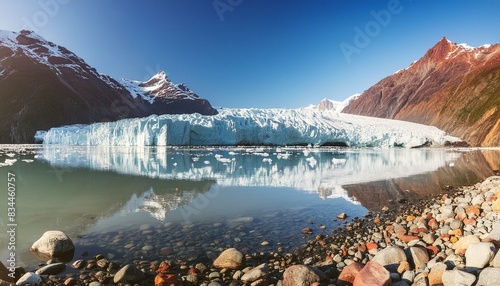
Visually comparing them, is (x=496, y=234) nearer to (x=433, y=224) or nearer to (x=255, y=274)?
(x=433, y=224)

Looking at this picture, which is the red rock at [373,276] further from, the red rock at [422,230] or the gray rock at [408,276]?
the red rock at [422,230]

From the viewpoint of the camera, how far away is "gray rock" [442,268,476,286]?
320cm

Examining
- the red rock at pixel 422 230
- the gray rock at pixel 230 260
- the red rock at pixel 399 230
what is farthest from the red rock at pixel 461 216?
the gray rock at pixel 230 260

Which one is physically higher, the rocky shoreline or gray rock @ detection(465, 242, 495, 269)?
gray rock @ detection(465, 242, 495, 269)

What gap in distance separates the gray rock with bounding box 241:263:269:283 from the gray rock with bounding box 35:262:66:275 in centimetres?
249

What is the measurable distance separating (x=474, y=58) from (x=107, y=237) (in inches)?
4522

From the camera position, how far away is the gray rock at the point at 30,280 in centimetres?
380

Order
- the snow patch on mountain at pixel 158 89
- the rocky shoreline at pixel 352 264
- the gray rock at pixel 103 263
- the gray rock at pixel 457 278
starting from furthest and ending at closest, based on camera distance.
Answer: the snow patch on mountain at pixel 158 89 < the gray rock at pixel 103 263 < the rocky shoreline at pixel 352 264 < the gray rock at pixel 457 278

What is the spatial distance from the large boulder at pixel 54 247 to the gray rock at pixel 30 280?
0.80m

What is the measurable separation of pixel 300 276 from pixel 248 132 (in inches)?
1571

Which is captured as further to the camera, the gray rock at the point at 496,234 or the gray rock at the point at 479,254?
the gray rock at the point at 496,234

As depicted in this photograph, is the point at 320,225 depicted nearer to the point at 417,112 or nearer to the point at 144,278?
the point at 144,278

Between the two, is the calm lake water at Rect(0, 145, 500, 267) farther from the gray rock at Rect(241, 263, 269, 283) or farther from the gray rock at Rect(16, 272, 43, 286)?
the gray rock at Rect(241, 263, 269, 283)

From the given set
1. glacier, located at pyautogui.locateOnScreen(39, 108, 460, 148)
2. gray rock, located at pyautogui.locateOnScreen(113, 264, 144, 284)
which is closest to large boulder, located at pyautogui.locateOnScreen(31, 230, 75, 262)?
gray rock, located at pyautogui.locateOnScreen(113, 264, 144, 284)
